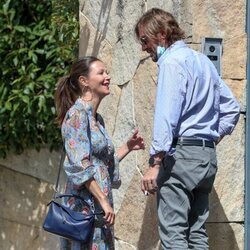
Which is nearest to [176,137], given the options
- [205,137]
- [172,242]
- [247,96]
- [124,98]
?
[205,137]

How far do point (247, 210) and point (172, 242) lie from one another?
0.83 m

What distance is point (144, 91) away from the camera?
5445mm

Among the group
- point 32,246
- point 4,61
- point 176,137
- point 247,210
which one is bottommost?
point 32,246

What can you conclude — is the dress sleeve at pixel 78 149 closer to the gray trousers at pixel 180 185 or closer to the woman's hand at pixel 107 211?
the woman's hand at pixel 107 211

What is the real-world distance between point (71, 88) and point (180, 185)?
0.78m

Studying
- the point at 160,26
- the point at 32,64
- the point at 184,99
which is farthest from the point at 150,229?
the point at 32,64

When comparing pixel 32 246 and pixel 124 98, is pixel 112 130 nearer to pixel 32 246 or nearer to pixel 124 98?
pixel 124 98

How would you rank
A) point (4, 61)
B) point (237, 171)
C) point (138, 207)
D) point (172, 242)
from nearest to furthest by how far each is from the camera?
1. point (172, 242)
2. point (237, 171)
3. point (138, 207)
4. point (4, 61)

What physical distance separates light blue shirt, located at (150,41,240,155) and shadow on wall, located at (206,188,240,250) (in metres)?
0.61

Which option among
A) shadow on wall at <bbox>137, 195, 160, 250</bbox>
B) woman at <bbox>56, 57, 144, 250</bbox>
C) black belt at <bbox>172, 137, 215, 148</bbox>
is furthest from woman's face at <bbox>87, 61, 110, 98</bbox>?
shadow on wall at <bbox>137, 195, 160, 250</bbox>

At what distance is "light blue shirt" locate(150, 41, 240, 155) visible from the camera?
4344 millimetres

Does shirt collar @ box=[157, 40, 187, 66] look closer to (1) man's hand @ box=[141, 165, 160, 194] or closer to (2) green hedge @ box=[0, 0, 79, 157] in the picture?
(1) man's hand @ box=[141, 165, 160, 194]

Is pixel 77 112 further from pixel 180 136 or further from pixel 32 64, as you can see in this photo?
pixel 32 64

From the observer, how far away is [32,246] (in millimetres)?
7109
